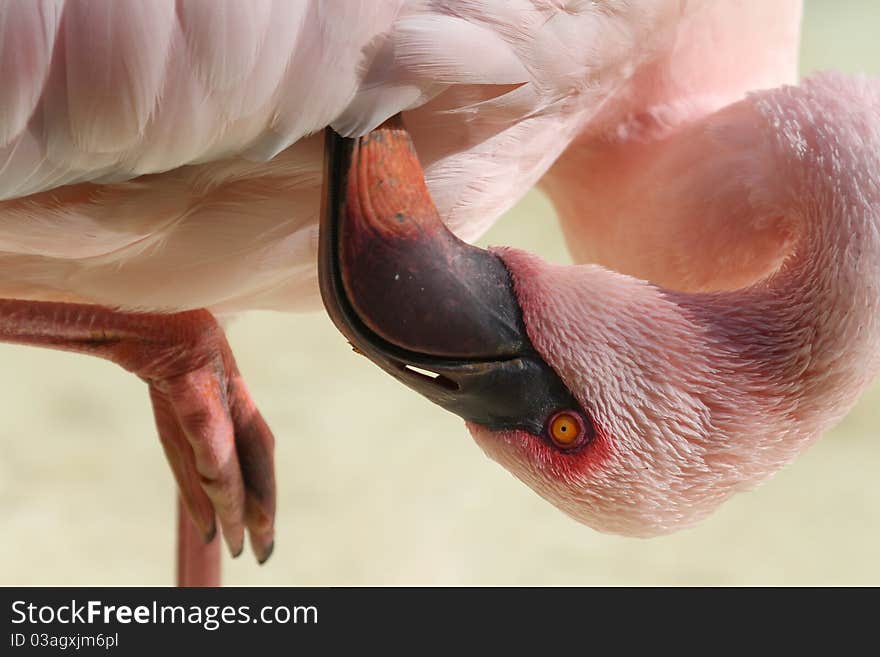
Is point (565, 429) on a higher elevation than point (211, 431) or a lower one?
higher

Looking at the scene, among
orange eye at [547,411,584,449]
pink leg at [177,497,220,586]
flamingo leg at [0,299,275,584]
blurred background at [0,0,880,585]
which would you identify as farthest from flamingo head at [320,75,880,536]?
blurred background at [0,0,880,585]

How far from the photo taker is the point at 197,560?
1.22 meters

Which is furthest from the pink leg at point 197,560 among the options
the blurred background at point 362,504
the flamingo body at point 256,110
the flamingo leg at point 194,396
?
the blurred background at point 362,504

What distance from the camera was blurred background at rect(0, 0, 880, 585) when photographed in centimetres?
176

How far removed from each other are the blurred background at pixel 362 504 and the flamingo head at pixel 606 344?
1.02 m

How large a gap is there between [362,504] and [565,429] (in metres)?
1.17

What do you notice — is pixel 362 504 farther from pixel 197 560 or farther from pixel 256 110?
pixel 256 110

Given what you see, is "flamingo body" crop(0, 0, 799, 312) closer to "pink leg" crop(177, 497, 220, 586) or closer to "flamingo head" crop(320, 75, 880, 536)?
"flamingo head" crop(320, 75, 880, 536)

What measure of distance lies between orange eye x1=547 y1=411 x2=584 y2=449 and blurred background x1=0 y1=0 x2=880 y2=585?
1.03m

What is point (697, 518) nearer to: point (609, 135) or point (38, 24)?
point (609, 135)

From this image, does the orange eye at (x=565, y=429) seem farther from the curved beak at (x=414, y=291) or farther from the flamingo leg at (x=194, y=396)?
the flamingo leg at (x=194, y=396)

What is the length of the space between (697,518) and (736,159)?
29 cm

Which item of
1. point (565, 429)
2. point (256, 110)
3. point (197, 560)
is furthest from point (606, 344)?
point (197, 560)

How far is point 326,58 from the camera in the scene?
0.68 meters
